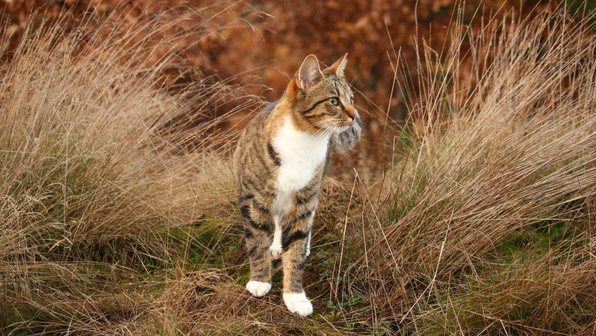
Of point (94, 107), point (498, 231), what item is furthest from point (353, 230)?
point (94, 107)

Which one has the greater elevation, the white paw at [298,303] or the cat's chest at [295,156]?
the cat's chest at [295,156]

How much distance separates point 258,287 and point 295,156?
636 millimetres

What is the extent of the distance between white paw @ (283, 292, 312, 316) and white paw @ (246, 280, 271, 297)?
0.11 metres

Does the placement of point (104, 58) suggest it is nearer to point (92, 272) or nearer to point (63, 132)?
point (63, 132)

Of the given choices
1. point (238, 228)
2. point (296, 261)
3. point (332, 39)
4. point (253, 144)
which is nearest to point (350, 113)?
point (253, 144)

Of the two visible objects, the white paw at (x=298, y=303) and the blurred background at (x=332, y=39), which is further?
the blurred background at (x=332, y=39)

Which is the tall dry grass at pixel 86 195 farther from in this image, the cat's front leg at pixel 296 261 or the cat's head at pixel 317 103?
the cat's head at pixel 317 103

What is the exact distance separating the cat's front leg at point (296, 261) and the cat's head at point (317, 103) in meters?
0.43

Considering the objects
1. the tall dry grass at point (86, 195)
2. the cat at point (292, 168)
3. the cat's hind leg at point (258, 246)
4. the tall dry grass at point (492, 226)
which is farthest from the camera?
the cat's hind leg at point (258, 246)

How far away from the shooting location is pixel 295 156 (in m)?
3.80

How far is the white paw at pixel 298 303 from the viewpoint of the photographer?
3766 mm

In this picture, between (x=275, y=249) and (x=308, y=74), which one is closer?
(x=308, y=74)

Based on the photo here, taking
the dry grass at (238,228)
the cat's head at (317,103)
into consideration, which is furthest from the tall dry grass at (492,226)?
the cat's head at (317,103)

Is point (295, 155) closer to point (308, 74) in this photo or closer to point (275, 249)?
point (308, 74)
